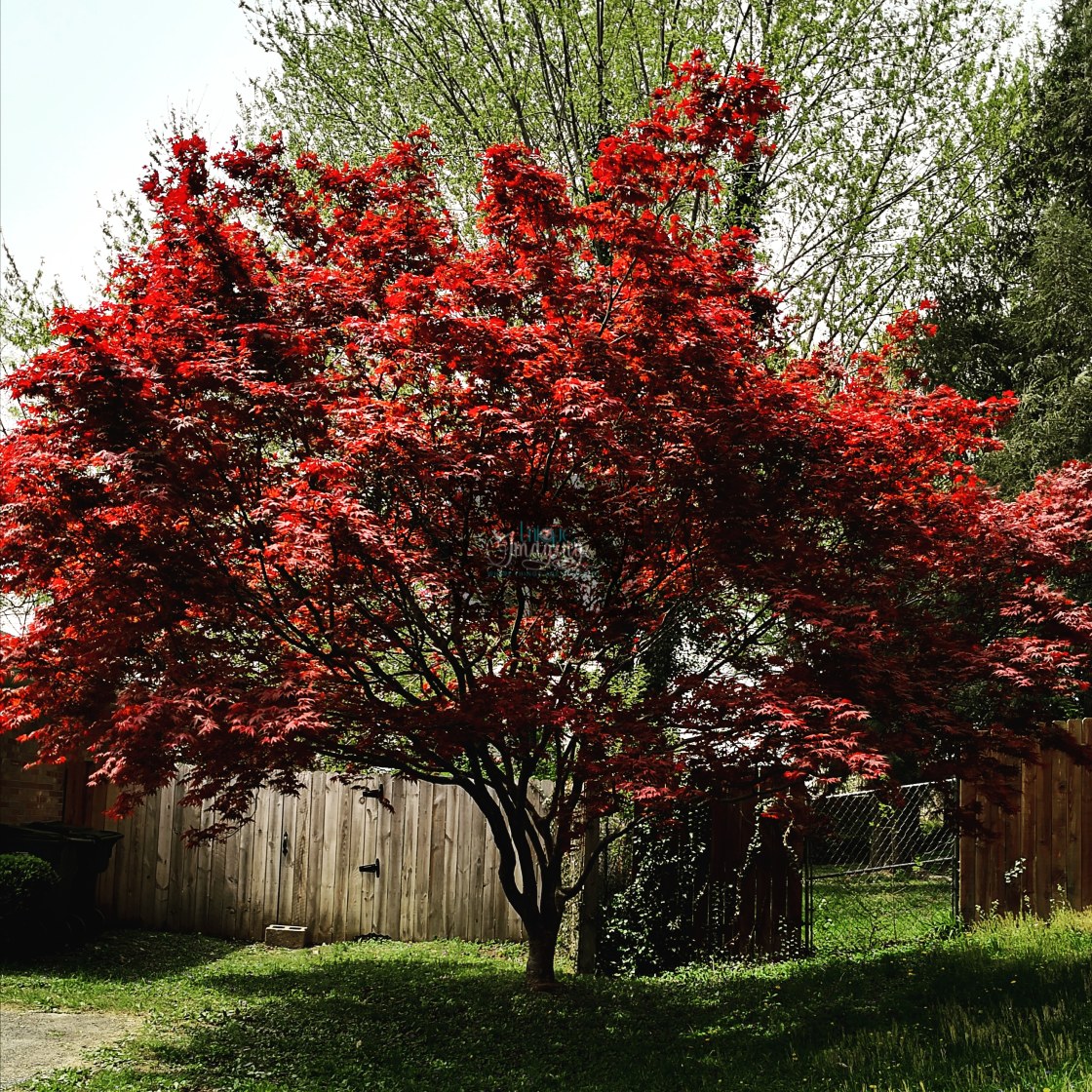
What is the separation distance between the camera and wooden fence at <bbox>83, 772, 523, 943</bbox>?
1051 cm

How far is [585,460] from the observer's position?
21.5 feet

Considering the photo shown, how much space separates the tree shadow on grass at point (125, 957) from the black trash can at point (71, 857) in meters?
0.24

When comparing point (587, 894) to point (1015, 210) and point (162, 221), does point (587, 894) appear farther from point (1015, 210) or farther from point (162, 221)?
point (1015, 210)

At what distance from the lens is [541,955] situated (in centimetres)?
778

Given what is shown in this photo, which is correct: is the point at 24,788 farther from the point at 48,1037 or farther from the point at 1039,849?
the point at 1039,849

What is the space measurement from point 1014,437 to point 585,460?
12.1 meters

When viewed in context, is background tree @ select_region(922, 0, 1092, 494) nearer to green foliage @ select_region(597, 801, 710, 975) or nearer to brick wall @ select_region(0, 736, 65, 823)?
green foliage @ select_region(597, 801, 710, 975)

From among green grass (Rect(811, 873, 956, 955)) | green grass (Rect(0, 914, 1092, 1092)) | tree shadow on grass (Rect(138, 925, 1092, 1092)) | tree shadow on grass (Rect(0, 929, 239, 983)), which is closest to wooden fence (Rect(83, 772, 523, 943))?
tree shadow on grass (Rect(0, 929, 239, 983))

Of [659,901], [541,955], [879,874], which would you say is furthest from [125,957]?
[879,874]

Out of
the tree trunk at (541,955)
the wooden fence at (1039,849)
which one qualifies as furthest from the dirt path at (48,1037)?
the wooden fence at (1039,849)

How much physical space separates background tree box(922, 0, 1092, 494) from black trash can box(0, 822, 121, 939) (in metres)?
13.1

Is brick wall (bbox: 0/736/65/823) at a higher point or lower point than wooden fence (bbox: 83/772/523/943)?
higher

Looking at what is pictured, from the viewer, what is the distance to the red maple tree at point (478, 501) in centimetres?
588

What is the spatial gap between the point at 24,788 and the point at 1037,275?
54.9ft
